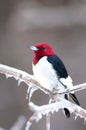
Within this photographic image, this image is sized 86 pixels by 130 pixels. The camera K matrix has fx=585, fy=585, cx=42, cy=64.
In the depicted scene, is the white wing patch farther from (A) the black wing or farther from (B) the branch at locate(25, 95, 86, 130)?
(B) the branch at locate(25, 95, 86, 130)

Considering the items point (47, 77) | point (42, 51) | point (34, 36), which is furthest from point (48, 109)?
point (34, 36)

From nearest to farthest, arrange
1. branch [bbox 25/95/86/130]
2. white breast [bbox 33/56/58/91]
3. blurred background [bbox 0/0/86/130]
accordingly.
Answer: branch [bbox 25/95/86/130], white breast [bbox 33/56/58/91], blurred background [bbox 0/0/86/130]

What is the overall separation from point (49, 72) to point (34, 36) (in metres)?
3.15

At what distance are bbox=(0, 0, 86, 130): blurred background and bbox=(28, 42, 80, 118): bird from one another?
2.48 m

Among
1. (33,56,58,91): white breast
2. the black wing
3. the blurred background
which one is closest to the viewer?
(33,56,58,91): white breast

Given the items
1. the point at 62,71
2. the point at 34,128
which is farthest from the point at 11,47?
the point at 62,71

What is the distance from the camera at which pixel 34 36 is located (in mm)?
5180

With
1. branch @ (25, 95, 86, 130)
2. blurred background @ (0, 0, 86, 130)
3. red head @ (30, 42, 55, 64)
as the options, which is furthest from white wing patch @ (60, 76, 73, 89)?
blurred background @ (0, 0, 86, 130)

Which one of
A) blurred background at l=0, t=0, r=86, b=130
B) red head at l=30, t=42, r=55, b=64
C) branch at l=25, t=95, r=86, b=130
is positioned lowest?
blurred background at l=0, t=0, r=86, b=130

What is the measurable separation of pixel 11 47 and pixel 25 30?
220mm

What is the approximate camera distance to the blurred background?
4.75 metres

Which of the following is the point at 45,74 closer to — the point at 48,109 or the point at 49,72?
the point at 49,72

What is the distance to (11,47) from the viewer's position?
5.18 metres

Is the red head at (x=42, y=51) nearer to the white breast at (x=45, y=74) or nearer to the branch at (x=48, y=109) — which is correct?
the white breast at (x=45, y=74)
